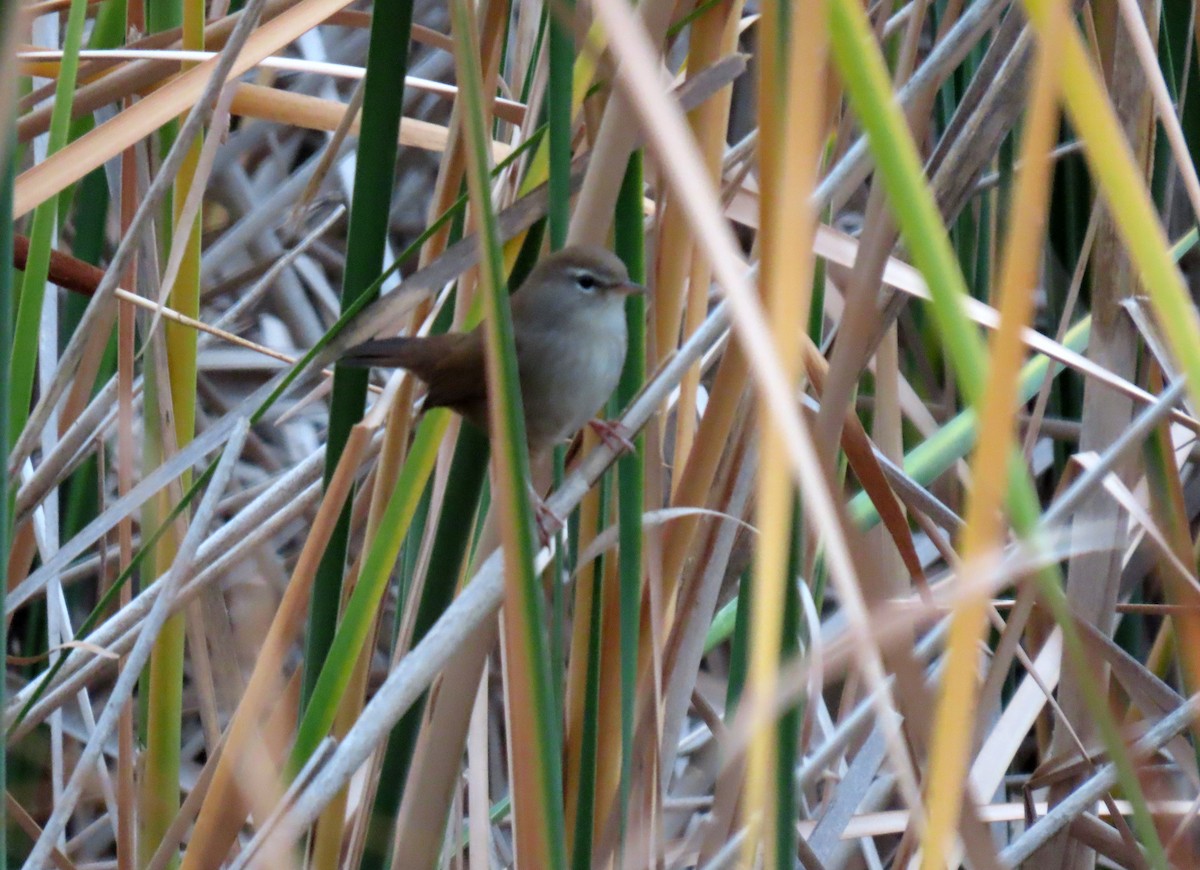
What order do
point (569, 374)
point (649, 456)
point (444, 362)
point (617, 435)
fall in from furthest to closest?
point (569, 374), point (444, 362), point (649, 456), point (617, 435)

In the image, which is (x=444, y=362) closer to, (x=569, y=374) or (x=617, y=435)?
(x=569, y=374)

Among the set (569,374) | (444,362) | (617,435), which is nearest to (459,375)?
(444,362)

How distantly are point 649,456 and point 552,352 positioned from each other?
0.51 m

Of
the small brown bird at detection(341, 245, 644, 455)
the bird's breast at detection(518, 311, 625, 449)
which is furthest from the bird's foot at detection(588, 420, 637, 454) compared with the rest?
the bird's breast at detection(518, 311, 625, 449)

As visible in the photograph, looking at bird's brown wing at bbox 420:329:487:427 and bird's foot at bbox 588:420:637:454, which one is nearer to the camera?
bird's foot at bbox 588:420:637:454

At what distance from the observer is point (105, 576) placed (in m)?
1.81

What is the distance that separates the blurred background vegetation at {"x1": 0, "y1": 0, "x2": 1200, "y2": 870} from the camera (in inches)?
20.9

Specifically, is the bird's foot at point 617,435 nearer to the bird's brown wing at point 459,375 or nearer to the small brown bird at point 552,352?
the small brown bird at point 552,352

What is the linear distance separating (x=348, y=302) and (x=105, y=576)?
3.03 feet

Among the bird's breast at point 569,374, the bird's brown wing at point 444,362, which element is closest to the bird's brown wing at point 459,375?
the bird's brown wing at point 444,362

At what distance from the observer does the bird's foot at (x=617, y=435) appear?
3.46 ft

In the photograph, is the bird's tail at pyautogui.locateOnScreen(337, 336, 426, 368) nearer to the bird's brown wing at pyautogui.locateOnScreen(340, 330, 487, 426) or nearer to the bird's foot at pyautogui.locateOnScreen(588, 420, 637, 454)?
the bird's brown wing at pyautogui.locateOnScreen(340, 330, 487, 426)

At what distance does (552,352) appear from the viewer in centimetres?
171

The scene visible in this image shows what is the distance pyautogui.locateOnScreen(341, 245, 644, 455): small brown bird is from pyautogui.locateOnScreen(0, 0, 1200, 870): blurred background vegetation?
0.05 m
